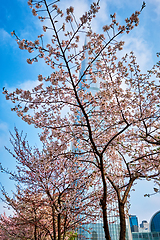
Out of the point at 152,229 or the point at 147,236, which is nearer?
the point at 147,236

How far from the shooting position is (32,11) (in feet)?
11.3

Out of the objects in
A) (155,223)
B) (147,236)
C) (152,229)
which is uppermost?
(155,223)

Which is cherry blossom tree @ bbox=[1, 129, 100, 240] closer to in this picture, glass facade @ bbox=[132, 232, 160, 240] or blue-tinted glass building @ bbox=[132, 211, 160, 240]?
glass facade @ bbox=[132, 232, 160, 240]

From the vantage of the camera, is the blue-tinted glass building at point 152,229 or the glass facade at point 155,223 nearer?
the blue-tinted glass building at point 152,229

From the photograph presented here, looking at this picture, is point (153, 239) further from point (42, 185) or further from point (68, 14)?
point (68, 14)

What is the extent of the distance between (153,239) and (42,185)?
5157cm

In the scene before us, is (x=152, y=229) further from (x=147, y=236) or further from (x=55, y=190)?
(x=55, y=190)

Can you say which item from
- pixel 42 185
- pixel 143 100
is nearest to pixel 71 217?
pixel 42 185

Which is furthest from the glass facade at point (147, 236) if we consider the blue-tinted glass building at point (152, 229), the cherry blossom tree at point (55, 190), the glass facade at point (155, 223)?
the cherry blossom tree at point (55, 190)

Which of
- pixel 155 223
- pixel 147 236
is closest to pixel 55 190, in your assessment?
pixel 147 236

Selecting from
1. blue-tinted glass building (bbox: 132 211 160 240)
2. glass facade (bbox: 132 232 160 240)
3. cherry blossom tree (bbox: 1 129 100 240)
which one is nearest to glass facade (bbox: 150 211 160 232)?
blue-tinted glass building (bbox: 132 211 160 240)

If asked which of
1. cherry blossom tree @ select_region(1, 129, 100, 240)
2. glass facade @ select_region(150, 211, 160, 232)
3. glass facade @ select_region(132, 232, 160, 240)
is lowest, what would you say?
glass facade @ select_region(132, 232, 160, 240)

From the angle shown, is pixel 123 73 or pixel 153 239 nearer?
pixel 123 73

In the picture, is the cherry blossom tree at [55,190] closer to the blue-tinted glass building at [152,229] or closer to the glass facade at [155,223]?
the blue-tinted glass building at [152,229]
